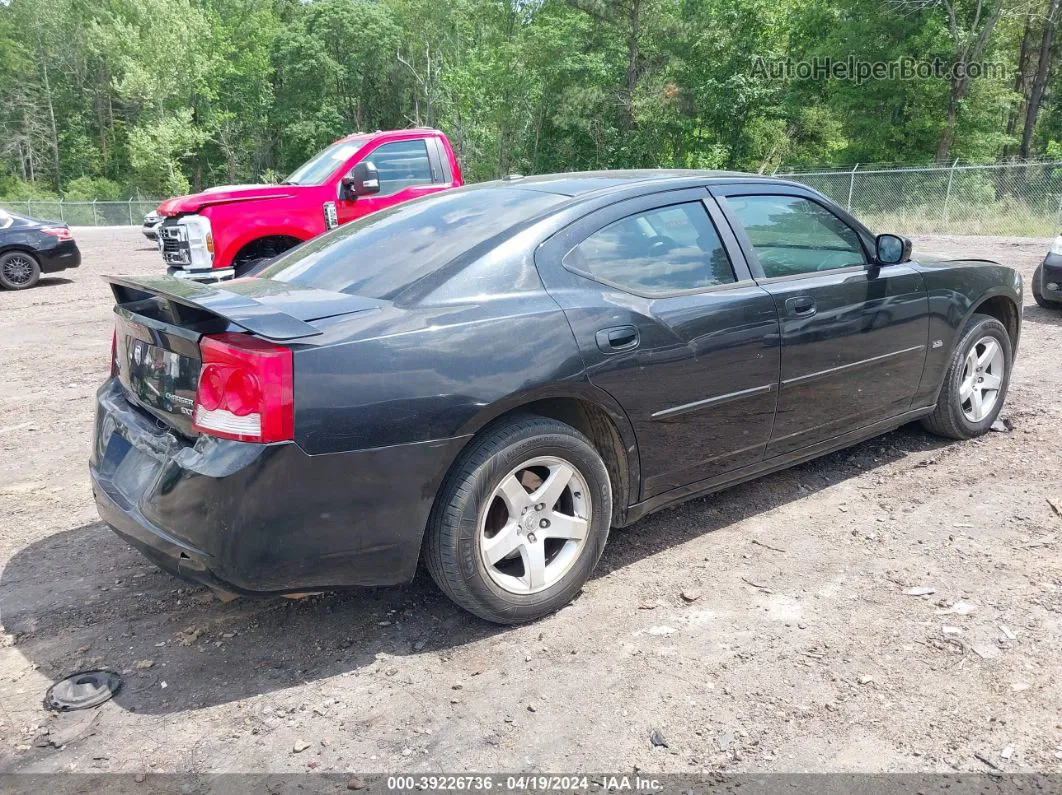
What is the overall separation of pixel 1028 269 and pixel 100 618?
47.3ft

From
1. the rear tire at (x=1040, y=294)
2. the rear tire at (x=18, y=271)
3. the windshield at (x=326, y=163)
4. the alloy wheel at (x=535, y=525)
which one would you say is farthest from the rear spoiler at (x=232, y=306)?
the rear tire at (x=18, y=271)

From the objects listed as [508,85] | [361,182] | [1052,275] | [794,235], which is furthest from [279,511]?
[508,85]

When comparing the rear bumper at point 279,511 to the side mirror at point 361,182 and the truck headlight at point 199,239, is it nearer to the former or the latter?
the truck headlight at point 199,239

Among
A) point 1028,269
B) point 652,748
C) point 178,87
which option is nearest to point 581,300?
point 652,748

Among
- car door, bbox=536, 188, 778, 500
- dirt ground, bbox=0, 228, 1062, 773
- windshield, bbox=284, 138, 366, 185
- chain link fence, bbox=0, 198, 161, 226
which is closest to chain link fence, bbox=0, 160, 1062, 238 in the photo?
windshield, bbox=284, 138, 366, 185

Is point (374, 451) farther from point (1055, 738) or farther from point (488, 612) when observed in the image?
point (1055, 738)

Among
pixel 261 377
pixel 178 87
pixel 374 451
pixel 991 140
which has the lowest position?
pixel 374 451

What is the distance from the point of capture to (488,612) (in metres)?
3.15

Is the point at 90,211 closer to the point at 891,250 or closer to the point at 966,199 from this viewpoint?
the point at 966,199

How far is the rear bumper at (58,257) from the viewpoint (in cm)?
1377

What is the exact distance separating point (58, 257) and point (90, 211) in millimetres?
32813

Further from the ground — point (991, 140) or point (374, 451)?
point (991, 140)

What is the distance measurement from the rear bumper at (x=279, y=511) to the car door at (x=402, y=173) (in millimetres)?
7321

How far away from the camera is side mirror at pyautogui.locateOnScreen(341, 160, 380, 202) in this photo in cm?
955
